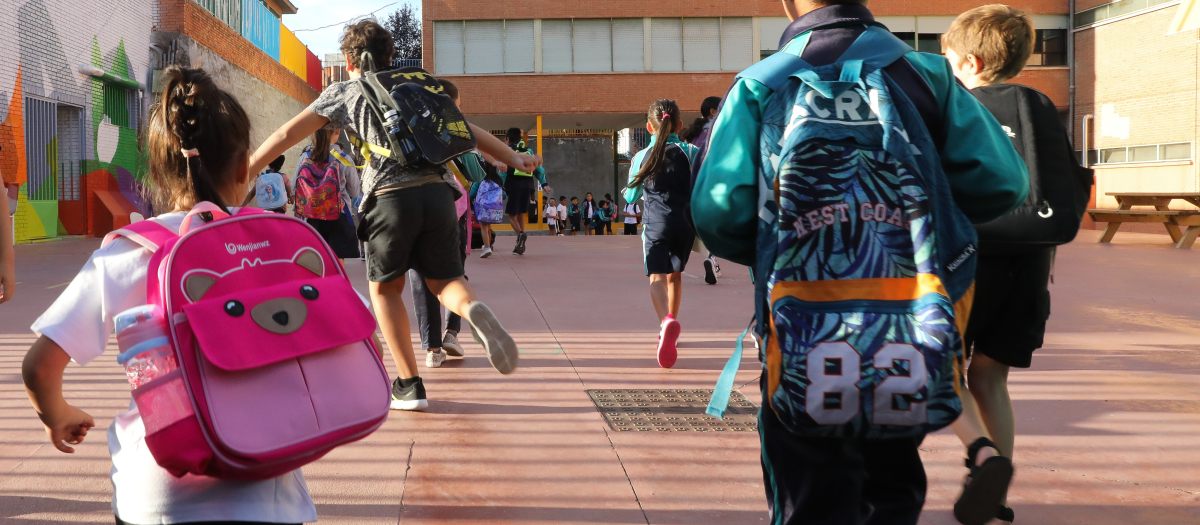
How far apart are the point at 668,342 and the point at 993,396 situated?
2619 millimetres

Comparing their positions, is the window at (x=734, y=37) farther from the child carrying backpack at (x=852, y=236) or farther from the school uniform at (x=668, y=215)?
the child carrying backpack at (x=852, y=236)

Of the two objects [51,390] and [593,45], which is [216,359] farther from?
[593,45]

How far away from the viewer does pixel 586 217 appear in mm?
30969

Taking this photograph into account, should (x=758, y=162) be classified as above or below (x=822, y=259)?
above

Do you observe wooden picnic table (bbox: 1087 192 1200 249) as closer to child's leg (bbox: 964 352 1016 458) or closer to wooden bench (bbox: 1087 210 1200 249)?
wooden bench (bbox: 1087 210 1200 249)

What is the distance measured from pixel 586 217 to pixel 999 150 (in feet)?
95.5

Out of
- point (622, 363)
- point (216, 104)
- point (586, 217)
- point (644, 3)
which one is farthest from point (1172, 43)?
point (216, 104)

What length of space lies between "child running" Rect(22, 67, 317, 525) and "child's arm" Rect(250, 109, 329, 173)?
4.18ft

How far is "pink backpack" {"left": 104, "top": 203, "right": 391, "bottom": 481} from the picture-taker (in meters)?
1.52

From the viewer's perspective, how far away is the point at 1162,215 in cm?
1684

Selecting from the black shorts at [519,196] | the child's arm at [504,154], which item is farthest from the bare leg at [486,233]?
the child's arm at [504,154]

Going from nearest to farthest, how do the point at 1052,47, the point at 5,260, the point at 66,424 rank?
the point at 66,424 < the point at 5,260 < the point at 1052,47

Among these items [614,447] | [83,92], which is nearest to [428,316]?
[614,447]

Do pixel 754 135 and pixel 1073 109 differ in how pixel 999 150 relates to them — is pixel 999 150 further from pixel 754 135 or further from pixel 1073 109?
pixel 1073 109
